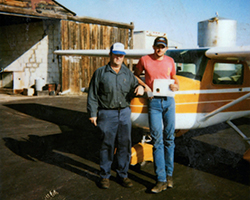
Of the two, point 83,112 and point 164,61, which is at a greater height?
point 164,61

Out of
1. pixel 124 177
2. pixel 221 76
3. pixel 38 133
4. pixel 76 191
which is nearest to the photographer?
pixel 76 191

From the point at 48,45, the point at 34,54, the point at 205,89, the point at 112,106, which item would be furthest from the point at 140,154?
the point at 34,54

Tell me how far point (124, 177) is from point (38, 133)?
10.8 ft

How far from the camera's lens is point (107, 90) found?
301 cm

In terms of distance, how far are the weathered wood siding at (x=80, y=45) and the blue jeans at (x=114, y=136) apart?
11.0 metres

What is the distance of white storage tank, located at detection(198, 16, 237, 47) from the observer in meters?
5.66

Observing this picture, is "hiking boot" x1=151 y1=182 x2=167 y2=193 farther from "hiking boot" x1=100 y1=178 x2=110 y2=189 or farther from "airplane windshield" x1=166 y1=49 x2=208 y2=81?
"airplane windshield" x1=166 y1=49 x2=208 y2=81

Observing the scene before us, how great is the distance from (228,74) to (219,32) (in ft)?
6.59

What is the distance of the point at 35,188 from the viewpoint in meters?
3.05

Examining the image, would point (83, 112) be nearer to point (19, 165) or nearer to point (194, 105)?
point (19, 165)

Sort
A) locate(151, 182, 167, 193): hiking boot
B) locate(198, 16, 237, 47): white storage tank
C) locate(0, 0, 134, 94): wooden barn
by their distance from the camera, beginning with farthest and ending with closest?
1. locate(0, 0, 134, 94): wooden barn
2. locate(198, 16, 237, 47): white storage tank
3. locate(151, 182, 167, 193): hiking boot

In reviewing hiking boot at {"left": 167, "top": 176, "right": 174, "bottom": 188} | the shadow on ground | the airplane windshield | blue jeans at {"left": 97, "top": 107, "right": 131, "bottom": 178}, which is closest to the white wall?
the shadow on ground

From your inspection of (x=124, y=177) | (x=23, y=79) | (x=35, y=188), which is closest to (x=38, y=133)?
(x=35, y=188)

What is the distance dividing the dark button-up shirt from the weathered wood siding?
1091 centimetres
